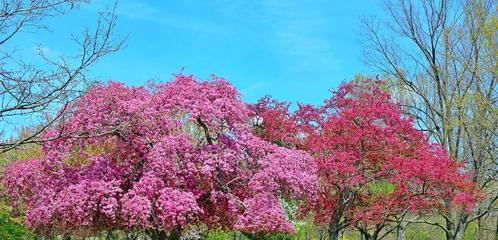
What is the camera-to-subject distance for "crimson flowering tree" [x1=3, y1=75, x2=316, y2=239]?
991 cm

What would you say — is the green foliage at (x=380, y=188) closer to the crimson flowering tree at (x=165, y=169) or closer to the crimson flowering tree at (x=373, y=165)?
the crimson flowering tree at (x=373, y=165)

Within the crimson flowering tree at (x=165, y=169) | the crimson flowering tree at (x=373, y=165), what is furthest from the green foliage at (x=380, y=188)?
the crimson flowering tree at (x=165, y=169)

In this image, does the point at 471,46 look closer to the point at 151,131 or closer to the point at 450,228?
the point at 450,228

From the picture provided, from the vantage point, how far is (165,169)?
399 inches

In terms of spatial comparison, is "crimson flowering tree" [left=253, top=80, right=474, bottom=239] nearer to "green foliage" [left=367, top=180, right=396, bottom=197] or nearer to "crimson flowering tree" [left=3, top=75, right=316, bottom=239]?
"green foliage" [left=367, top=180, right=396, bottom=197]

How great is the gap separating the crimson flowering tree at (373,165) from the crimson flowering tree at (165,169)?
195cm

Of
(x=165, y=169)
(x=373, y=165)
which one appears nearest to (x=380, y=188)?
(x=373, y=165)

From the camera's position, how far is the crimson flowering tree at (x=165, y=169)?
9906mm

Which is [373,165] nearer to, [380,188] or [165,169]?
[380,188]

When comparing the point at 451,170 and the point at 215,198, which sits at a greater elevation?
the point at 451,170

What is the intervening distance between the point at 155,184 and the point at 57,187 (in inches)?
79.7

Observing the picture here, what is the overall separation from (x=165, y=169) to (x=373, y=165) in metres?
5.45

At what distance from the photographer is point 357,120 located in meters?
13.3

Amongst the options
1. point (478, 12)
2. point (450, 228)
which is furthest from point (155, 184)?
point (478, 12)
